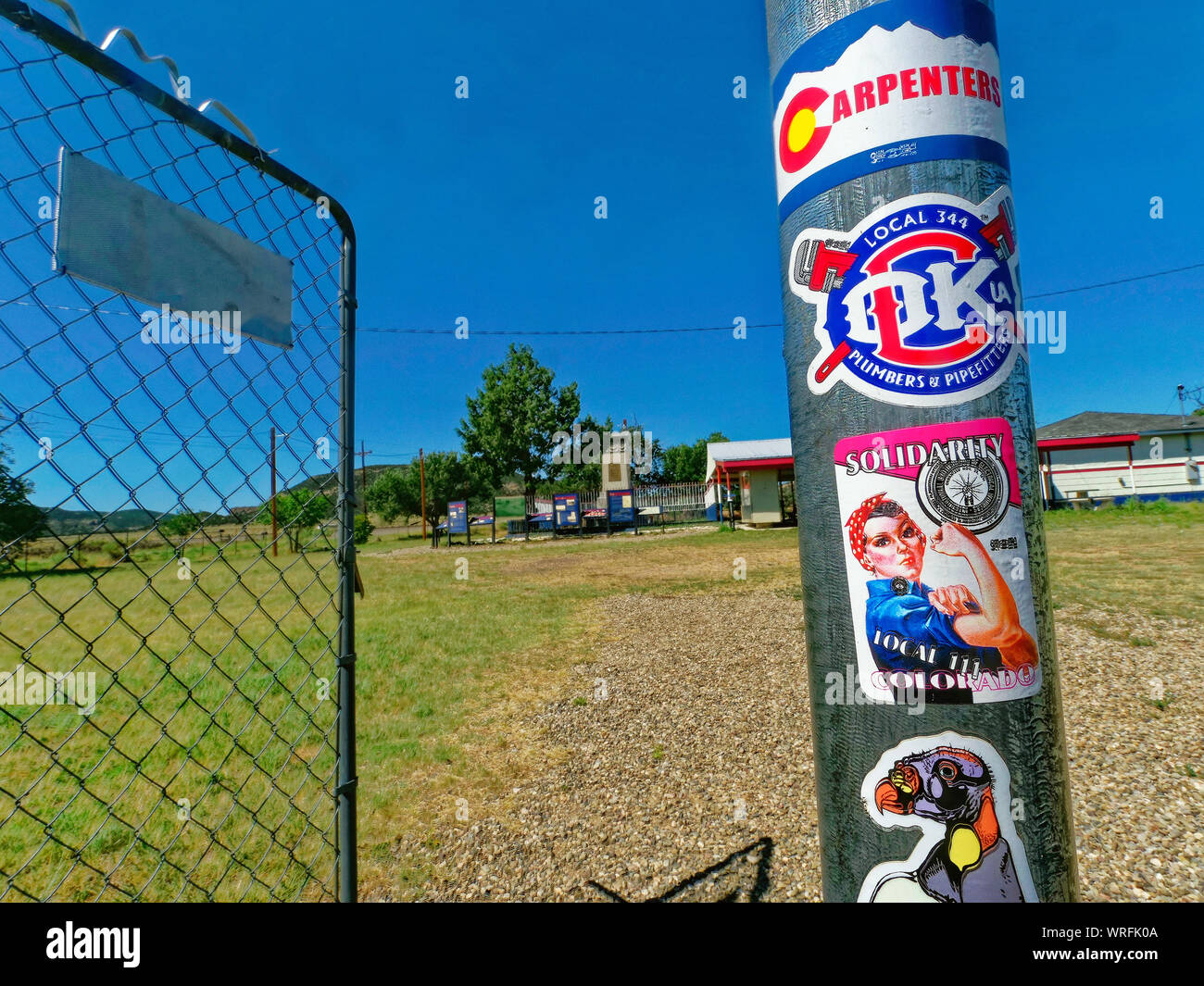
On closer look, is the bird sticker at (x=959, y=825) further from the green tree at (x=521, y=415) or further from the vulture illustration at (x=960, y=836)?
the green tree at (x=521, y=415)

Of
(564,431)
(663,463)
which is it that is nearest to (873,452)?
(564,431)

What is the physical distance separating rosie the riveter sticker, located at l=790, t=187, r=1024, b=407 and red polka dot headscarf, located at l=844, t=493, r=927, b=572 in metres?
0.21

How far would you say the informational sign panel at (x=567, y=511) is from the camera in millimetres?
24641

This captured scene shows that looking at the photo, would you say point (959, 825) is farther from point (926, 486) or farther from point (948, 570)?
point (926, 486)

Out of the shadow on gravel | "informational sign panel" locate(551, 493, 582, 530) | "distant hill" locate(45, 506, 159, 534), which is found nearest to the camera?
"distant hill" locate(45, 506, 159, 534)

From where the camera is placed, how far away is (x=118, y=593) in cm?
1059

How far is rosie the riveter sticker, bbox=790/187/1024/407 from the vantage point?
3.72ft

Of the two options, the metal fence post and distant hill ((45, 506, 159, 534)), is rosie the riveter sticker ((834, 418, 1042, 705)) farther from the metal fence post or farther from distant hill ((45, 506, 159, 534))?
distant hill ((45, 506, 159, 534))

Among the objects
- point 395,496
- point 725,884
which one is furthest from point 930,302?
point 395,496

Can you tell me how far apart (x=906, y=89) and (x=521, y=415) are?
3071 centimetres

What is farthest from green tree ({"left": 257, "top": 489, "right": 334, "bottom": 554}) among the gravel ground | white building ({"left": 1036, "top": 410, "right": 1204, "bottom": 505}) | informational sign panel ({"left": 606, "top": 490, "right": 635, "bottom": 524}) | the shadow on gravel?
white building ({"left": 1036, "top": 410, "right": 1204, "bottom": 505})

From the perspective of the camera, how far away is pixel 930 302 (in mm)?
1154

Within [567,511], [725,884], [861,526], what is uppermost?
[567,511]
